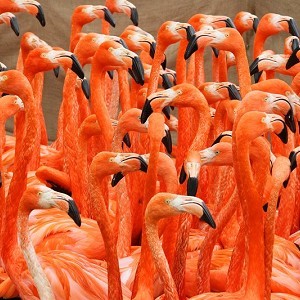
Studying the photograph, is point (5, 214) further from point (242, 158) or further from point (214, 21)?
point (214, 21)

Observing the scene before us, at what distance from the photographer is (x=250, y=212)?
4070 mm

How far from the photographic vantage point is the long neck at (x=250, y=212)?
4020mm

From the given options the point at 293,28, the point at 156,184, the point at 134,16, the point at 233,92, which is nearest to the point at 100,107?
the point at 233,92

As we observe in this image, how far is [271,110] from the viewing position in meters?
4.44

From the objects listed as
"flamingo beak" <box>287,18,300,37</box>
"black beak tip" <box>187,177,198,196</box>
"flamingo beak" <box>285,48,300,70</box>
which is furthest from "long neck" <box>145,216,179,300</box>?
"flamingo beak" <box>287,18,300,37</box>

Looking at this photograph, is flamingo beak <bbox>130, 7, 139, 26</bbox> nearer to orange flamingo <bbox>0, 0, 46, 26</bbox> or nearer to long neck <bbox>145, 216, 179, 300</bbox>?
orange flamingo <bbox>0, 0, 46, 26</bbox>

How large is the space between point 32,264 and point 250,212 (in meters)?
0.91

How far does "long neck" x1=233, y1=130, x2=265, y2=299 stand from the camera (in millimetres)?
4020

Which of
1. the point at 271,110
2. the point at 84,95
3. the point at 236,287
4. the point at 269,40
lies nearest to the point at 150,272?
the point at 236,287

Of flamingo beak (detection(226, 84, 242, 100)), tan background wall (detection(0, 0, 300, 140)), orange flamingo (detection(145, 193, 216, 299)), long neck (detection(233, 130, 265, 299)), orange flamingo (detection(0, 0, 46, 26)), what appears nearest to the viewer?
orange flamingo (detection(145, 193, 216, 299))

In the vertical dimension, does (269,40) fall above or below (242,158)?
below

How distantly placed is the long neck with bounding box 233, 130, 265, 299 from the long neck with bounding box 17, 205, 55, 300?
0.82 metres

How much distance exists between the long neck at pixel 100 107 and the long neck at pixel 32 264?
42.1 inches

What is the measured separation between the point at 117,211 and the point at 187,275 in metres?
0.64
